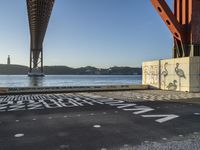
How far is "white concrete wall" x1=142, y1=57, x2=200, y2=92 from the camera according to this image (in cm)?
2570

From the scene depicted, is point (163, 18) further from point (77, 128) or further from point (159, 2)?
point (77, 128)

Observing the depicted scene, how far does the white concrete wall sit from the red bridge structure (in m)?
1.88

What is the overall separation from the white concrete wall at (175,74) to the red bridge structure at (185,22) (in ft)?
6.17

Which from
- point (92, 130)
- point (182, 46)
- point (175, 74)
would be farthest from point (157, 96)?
point (92, 130)

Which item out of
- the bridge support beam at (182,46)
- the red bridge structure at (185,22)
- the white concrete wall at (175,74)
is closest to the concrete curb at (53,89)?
the white concrete wall at (175,74)

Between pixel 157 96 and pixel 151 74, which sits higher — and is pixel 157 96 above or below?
below

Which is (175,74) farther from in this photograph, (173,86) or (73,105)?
(73,105)

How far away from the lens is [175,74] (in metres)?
28.0

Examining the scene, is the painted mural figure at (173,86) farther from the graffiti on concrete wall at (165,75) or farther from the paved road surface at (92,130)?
the paved road surface at (92,130)

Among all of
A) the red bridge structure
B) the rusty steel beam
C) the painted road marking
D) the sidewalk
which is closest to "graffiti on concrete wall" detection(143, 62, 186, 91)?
the red bridge structure

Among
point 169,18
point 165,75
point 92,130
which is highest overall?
point 169,18

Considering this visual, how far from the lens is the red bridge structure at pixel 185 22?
26880 mm

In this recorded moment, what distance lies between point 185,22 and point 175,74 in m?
6.49

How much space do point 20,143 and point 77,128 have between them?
2255 millimetres
